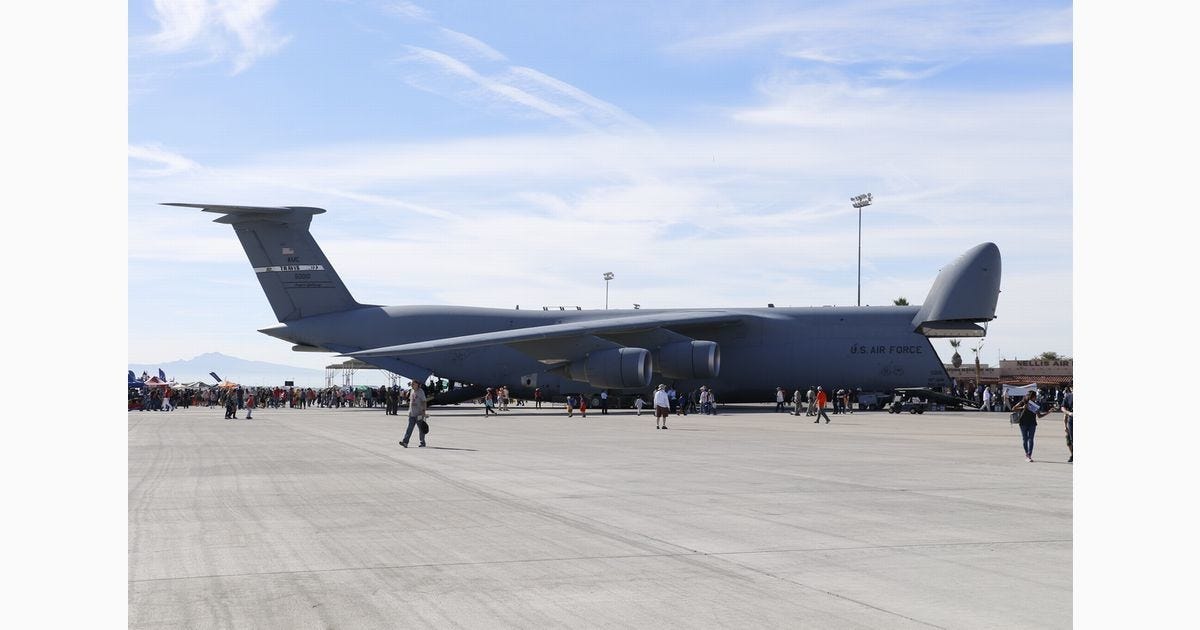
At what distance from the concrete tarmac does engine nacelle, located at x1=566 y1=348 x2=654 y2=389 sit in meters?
22.5

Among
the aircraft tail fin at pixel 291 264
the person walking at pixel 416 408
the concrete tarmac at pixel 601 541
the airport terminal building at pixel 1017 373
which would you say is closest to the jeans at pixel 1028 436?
the concrete tarmac at pixel 601 541

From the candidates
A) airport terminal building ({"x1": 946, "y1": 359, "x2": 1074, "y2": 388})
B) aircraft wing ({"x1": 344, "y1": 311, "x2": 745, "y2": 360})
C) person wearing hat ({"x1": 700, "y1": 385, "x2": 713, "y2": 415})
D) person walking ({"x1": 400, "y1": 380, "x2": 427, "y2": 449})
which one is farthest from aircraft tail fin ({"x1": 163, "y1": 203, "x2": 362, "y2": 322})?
airport terminal building ({"x1": 946, "y1": 359, "x2": 1074, "y2": 388})

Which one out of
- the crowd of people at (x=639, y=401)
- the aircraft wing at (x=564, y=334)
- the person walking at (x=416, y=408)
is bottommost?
the crowd of people at (x=639, y=401)

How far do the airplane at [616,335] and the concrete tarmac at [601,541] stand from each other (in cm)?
2311

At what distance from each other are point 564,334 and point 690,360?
4937 millimetres

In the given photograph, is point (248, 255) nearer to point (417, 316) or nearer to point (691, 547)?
point (417, 316)

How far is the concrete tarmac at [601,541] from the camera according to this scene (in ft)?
21.5

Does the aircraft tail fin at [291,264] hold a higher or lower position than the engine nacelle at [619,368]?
higher

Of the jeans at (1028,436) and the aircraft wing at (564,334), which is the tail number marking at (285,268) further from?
the jeans at (1028,436)

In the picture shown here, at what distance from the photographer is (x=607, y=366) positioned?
41.9 meters

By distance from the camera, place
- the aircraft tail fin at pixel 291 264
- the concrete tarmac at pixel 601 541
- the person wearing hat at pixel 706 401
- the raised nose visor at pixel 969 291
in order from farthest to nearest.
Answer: the aircraft tail fin at pixel 291 264
the person wearing hat at pixel 706 401
the raised nose visor at pixel 969 291
the concrete tarmac at pixel 601 541

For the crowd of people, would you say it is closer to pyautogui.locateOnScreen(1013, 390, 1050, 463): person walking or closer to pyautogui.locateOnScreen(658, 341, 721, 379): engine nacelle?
pyautogui.locateOnScreen(1013, 390, 1050, 463): person walking

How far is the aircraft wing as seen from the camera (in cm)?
4116
